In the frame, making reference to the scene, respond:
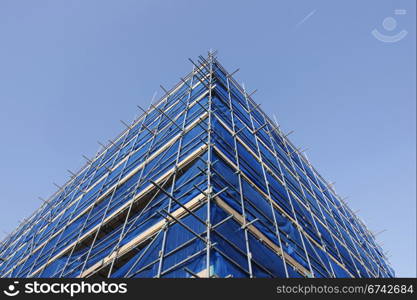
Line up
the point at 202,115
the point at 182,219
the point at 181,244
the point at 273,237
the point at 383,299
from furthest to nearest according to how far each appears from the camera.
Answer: the point at 202,115 → the point at 273,237 → the point at 182,219 → the point at 181,244 → the point at 383,299

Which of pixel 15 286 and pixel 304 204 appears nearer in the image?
pixel 15 286

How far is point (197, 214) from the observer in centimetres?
564

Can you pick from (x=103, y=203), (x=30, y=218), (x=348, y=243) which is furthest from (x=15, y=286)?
(x=30, y=218)

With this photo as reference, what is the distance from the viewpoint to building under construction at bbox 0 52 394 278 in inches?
210

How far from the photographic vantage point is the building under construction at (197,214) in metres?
5.34

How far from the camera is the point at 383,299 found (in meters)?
4.06

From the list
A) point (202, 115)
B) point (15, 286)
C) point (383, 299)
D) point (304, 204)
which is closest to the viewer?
point (383, 299)

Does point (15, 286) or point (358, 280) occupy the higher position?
point (358, 280)

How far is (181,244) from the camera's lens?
532 cm

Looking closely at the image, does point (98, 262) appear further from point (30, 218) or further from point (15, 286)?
point (30, 218)

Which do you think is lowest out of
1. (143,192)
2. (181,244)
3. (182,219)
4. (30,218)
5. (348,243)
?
(181,244)

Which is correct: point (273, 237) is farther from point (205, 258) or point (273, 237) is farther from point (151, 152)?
point (151, 152)

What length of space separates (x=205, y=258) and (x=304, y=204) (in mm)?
5794

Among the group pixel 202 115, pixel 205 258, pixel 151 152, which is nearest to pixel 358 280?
pixel 205 258
